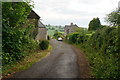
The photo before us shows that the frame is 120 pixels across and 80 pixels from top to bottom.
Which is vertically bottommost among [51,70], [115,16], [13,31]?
[51,70]

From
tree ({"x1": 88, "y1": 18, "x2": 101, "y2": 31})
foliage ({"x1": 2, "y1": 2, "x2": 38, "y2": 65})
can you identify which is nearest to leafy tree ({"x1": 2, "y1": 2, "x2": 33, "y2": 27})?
foliage ({"x1": 2, "y1": 2, "x2": 38, "y2": 65})

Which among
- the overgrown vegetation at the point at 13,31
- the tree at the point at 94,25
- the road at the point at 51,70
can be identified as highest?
the tree at the point at 94,25

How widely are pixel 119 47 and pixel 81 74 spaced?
8.71 ft

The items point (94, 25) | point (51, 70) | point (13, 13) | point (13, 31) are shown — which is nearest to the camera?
point (51, 70)

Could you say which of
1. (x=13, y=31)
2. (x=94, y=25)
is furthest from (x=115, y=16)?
(x=94, y=25)

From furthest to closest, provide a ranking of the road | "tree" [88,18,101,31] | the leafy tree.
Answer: "tree" [88,18,101,31]
the leafy tree
the road

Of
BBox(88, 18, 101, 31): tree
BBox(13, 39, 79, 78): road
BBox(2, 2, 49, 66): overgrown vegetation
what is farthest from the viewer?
BBox(88, 18, 101, 31): tree

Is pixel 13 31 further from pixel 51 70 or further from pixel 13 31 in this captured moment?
pixel 51 70

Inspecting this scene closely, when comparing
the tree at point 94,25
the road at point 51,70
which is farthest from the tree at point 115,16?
the tree at point 94,25

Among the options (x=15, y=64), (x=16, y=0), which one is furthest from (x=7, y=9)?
(x=15, y=64)

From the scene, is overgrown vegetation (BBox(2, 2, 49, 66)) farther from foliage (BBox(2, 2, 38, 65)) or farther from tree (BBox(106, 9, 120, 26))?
tree (BBox(106, 9, 120, 26))

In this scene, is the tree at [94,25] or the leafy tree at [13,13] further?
the tree at [94,25]

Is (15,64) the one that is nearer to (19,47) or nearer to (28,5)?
(19,47)

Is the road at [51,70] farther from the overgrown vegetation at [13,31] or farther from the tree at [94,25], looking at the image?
the tree at [94,25]
